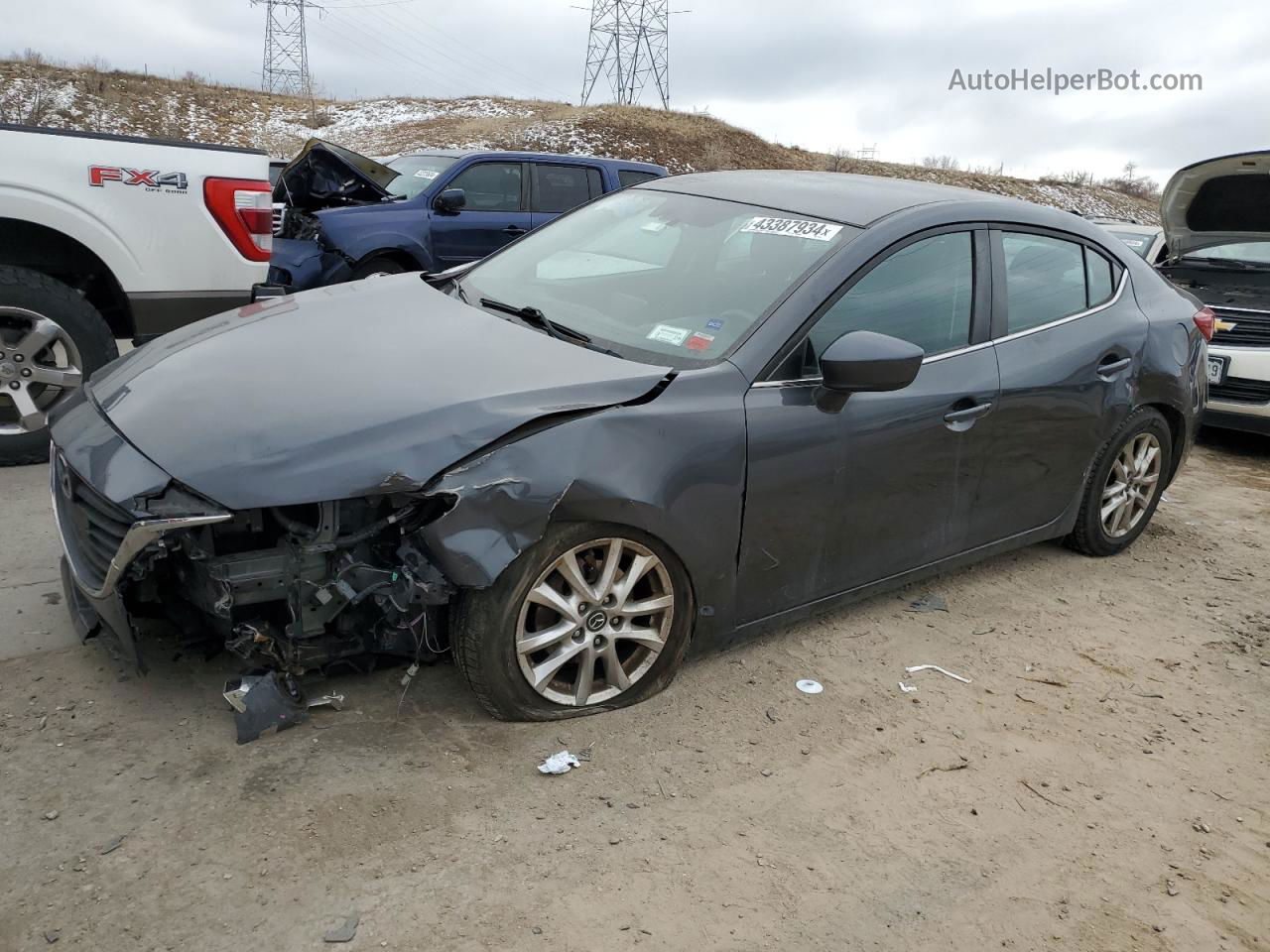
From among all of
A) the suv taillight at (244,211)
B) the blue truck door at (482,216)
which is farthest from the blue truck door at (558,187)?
the suv taillight at (244,211)

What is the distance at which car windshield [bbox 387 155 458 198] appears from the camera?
9.20 meters

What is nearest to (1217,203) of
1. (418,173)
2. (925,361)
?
(925,361)

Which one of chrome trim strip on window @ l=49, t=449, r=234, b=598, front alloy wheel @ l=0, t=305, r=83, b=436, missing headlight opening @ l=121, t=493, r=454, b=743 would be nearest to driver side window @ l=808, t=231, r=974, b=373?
missing headlight opening @ l=121, t=493, r=454, b=743

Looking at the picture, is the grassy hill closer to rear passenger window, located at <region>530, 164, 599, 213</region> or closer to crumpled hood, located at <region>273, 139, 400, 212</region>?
rear passenger window, located at <region>530, 164, 599, 213</region>

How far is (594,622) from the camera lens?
2.99 m

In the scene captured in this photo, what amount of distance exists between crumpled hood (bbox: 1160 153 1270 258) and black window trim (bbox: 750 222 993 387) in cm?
422

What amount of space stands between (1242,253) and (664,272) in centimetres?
613

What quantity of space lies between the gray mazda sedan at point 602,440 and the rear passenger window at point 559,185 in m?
5.64

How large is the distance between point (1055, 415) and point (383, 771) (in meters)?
2.94

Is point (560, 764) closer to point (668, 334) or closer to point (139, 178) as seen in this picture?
point (668, 334)

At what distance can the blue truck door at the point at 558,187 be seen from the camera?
9.64 m

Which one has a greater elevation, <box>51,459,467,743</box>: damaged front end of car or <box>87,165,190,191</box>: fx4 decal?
<box>87,165,190,191</box>: fx4 decal

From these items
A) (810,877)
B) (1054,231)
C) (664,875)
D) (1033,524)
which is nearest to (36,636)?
(664,875)

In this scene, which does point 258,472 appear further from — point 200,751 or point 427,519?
point 200,751
